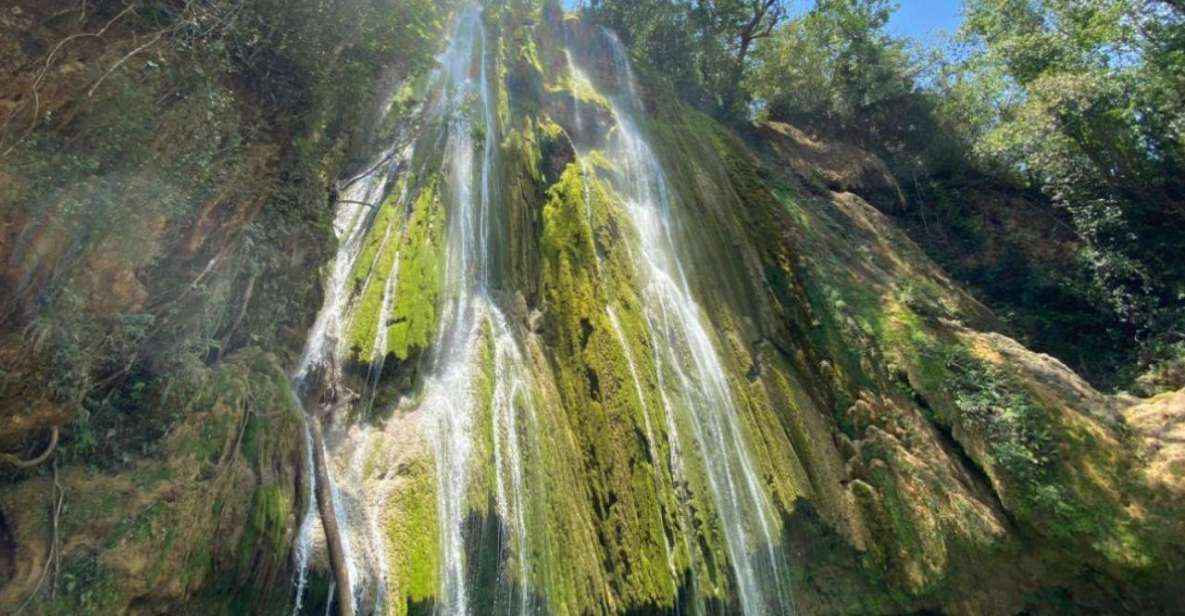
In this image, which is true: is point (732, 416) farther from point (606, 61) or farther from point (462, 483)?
point (606, 61)

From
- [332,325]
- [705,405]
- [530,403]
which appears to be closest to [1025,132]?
[705,405]

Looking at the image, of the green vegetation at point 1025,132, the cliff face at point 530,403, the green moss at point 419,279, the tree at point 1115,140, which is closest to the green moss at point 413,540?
the cliff face at point 530,403

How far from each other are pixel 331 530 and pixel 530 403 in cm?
399

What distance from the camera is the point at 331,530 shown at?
7.81m

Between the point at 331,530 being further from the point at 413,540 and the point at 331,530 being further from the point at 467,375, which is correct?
the point at 467,375

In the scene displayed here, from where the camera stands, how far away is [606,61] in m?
22.7

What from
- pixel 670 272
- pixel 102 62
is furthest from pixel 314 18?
pixel 670 272

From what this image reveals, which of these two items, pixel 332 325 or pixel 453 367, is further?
pixel 332 325

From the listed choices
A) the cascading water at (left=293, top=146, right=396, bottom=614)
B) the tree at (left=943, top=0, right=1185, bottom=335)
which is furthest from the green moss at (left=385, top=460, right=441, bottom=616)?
the tree at (left=943, top=0, right=1185, bottom=335)

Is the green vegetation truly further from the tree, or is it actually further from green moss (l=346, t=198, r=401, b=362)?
green moss (l=346, t=198, r=401, b=362)

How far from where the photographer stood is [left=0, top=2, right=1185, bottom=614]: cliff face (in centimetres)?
617

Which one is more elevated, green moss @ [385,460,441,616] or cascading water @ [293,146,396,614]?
cascading water @ [293,146,396,614]

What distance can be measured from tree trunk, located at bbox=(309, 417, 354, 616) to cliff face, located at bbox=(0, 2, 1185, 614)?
22 cm

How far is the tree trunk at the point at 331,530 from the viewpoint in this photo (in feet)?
24.3
